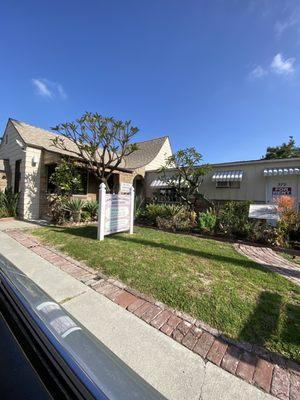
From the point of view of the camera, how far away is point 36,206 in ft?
35.7

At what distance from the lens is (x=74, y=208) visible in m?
9.49

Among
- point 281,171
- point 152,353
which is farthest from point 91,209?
point 152,353

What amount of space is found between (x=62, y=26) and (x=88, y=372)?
10.3 m

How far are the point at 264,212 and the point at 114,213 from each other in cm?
507

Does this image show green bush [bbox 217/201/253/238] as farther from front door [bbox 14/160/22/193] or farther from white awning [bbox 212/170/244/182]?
front door [bbox 14/160/22/193]

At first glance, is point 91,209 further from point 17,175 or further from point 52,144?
point 17,175

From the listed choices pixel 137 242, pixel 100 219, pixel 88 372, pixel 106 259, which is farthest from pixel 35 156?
pixel 88 372

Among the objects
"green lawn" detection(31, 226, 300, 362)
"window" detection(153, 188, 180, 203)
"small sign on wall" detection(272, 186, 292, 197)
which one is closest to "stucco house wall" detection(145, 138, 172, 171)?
"window" detection(153, 188, 180, 203)

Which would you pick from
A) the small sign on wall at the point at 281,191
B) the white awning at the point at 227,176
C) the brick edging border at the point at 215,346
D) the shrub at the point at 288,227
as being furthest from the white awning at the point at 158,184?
the brick edging border at the point at 215,346

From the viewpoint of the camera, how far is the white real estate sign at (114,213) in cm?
648

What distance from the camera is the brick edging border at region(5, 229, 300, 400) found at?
197 centimetres

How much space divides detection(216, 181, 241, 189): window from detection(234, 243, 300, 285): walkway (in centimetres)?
517

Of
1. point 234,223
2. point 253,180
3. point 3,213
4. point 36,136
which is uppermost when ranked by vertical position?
point 36,136

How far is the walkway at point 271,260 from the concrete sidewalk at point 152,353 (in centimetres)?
286
